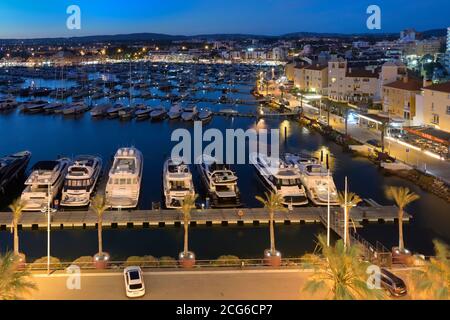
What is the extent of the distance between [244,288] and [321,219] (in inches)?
226

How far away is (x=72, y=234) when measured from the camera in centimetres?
1226

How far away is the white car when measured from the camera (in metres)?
7.06

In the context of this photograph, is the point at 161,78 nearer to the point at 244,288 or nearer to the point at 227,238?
the point at 227,238

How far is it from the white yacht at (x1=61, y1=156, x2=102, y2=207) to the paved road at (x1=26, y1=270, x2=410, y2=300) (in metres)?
6.22

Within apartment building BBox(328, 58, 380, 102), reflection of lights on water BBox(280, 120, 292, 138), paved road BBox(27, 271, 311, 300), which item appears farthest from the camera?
apartment building BBox(328, 58, 380, 102)

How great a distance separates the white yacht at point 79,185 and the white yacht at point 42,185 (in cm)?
39

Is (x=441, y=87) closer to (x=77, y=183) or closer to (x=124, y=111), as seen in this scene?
(x=77, y=183)

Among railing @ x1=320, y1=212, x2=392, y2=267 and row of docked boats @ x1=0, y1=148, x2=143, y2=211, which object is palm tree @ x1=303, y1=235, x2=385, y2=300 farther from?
row of docked boats @ x1=0, y1=148, x2=143, y2=211

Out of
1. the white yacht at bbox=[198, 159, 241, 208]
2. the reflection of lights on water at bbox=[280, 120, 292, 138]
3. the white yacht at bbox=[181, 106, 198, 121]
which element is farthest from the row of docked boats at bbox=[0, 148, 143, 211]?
the white yacht at bbox=[181, 106, 198, 121]

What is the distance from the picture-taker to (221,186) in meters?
14.6

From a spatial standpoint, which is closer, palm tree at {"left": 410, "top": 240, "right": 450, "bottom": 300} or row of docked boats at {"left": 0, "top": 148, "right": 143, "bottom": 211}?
palm tree at {"left": 410, "top": 240, "right": 450, "bottom": 300}

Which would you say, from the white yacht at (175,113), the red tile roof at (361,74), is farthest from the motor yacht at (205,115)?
the red tile roof at (361,74)

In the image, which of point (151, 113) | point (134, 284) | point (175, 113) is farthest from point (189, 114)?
point (134, 284)

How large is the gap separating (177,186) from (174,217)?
62.5 inches
